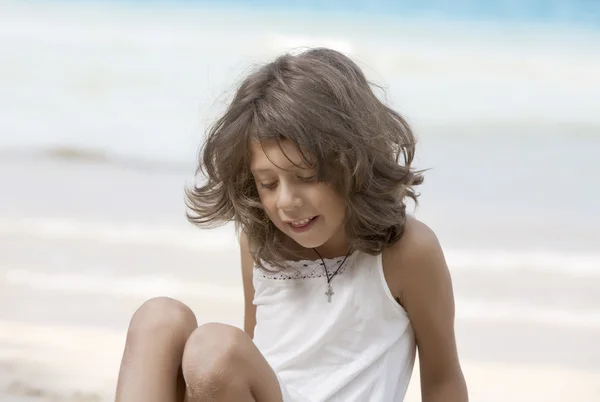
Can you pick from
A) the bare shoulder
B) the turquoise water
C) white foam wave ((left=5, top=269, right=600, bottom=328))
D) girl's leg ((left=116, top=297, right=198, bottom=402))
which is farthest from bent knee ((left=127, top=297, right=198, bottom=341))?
the turquoise water

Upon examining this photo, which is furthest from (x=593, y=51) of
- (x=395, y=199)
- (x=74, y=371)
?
(x=395, y=199)

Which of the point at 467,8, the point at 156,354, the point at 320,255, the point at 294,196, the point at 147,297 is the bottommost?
the point at 147,297

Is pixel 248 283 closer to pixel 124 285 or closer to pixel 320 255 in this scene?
pixel 320 255

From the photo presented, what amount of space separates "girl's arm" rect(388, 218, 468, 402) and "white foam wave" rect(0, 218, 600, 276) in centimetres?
204

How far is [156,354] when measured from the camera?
1.65 metres

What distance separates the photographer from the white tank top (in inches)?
70.1

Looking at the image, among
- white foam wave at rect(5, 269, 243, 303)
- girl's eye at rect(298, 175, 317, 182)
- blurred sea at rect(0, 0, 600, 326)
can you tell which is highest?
girl's eye at rect(298, 175, 317, 182)

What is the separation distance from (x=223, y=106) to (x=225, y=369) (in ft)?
1.85

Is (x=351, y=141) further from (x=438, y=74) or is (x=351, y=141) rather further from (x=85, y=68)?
(x=85, y=68)

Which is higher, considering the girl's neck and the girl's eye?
the girl's eye

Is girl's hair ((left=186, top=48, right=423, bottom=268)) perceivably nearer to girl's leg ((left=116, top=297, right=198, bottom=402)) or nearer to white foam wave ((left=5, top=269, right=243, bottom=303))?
girl's leg ((left=116, top=297, right=198, bottom=402))

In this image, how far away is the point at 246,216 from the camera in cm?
186

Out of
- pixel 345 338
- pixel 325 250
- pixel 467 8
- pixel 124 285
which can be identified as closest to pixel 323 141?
pixel 325 250

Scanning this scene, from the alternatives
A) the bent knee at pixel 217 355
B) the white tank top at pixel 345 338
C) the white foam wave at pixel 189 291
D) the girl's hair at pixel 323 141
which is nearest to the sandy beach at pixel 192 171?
the white foam wave at pixel 189 291
